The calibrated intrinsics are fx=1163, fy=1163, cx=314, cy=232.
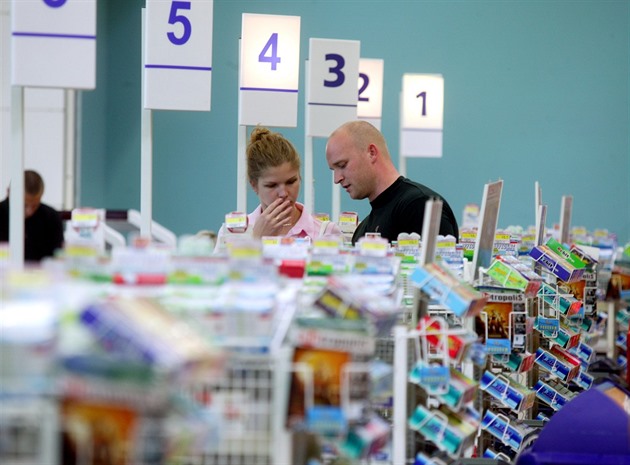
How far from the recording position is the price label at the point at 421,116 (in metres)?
10.2

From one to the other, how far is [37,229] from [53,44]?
1.89 m

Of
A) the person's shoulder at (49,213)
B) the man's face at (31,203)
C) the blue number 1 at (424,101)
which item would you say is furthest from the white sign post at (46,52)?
the blue number 1 at (424,101)

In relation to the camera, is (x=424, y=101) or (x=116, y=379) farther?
(x=424, y=101)

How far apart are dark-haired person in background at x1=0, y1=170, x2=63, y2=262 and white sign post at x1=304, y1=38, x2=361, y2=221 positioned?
1.98 m

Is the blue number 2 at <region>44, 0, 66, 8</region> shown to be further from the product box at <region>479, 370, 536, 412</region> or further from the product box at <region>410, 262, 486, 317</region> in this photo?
the product box at <region>479, 370, 536, 412</region>

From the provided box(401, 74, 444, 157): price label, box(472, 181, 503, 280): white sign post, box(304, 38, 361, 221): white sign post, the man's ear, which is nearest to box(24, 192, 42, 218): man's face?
the man's ear

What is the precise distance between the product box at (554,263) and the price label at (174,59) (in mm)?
1673

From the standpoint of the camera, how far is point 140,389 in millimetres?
1934

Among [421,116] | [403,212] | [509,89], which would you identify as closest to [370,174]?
[403,212]

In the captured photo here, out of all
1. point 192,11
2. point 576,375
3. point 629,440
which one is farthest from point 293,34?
point 629,440

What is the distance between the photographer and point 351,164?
6.04 meters

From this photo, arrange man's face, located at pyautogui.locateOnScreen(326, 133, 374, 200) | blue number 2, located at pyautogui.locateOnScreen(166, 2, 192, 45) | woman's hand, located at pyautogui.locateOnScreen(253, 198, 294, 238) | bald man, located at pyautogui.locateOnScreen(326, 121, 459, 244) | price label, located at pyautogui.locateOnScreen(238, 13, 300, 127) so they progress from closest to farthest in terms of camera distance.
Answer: woman's hand, located at pyautogui.locateOnScreen(253, 198, 294, 238) → blue number 2, located at pyautogui.locateOnScreen(166, 2, 192, 45) → bald man, located at pyautogui.locateOnScreen(326, 121, 459, 244) → man's face, located at pyautogui.locateOnScreen(326, 133, 374, 200) → price label, located at pyautogui.locateOnScreen(238, 13, 300, 127)

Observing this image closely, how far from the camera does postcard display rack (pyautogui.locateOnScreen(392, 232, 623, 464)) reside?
318cm

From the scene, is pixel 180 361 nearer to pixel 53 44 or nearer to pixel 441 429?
pixel 441 429
